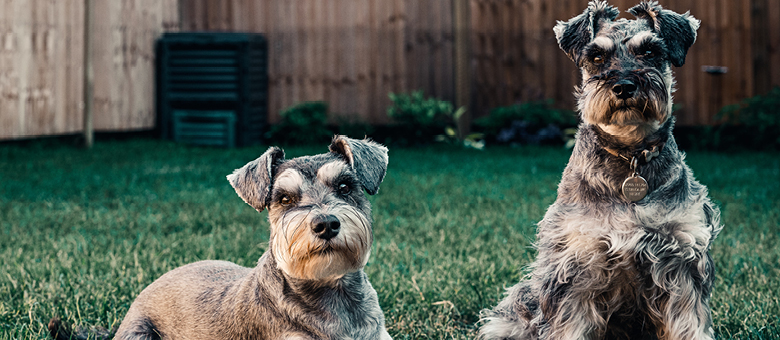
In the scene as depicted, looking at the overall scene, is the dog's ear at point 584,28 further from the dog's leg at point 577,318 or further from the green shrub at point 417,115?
the green shrub at point 417,115

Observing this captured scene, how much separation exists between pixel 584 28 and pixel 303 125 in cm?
922

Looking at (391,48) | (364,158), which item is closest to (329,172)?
(364,158)

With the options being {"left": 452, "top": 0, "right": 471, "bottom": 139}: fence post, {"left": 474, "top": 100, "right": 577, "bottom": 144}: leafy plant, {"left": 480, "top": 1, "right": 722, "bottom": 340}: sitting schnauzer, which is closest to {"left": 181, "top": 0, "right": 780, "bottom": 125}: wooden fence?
{"left": 474, "top": 100, "right": 577, "bottom": 144}: leafy plant

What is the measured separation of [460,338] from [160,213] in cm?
386

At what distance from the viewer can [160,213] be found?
6465mm

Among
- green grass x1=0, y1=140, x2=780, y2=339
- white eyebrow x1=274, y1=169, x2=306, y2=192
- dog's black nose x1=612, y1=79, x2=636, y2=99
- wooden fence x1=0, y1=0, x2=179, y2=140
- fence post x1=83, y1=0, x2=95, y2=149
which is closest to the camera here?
dog's black nose x1=612, y1=79, x2=636, y2=99

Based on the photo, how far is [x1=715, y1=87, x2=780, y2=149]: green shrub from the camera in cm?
1073

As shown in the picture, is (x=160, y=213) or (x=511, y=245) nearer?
(x=511, y=245)

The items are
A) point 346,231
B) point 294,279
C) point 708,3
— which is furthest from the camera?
point 708,3

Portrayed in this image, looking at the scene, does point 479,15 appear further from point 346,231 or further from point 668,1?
point 346,231

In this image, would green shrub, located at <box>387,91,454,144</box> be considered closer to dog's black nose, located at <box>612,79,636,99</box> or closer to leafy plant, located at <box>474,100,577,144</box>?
leafy plant, located at <box>474,100,577,144</box>

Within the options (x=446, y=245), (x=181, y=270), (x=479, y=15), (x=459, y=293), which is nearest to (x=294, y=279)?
(x=181, y=270)

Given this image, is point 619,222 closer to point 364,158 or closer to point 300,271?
point 364,158

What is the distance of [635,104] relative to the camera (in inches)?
110
